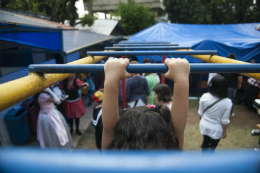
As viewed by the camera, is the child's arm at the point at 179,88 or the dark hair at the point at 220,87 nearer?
the child's arm at the point at 179,88

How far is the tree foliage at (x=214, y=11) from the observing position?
43.3 ft

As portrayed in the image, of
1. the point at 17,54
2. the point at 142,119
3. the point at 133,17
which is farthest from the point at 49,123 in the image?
the point at 133,17

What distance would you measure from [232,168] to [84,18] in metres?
12.5

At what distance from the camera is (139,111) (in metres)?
0.94

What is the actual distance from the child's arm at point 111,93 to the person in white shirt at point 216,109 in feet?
6.16

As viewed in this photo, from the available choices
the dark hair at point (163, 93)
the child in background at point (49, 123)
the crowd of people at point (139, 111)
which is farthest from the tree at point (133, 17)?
the dark hair at point (163, 93)

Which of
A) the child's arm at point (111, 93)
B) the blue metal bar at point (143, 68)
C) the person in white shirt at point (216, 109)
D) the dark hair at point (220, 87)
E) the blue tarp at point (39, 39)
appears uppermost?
the blue tarp at point (39, 39)

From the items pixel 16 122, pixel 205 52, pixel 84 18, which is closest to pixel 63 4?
pixel 84 18

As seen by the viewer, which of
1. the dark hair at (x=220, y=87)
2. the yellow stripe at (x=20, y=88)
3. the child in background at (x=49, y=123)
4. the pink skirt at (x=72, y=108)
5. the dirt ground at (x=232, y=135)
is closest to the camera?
the yellow stripe at (x=20, y=88)

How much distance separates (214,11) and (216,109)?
1726 centimetres

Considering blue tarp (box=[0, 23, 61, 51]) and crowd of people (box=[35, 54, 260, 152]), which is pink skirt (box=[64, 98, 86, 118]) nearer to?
crowd of people (box=[35, 54, 260, 152])

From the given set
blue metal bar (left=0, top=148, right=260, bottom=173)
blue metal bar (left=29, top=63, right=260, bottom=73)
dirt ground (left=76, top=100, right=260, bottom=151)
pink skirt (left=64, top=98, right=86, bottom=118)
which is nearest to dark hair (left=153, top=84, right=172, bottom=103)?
blue metal bar (left=29, top=63, right=260, bottom=73)

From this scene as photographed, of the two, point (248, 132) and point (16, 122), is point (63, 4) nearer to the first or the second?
point (16, 122)

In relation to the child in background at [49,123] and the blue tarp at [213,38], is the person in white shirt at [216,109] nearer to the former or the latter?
the child in background at [49,123]
